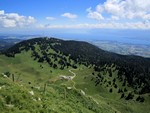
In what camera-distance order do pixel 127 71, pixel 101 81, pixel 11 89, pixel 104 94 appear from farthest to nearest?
pixel 127 71 → pixel 101 81 → pixel 104 94 → pixel 11 89

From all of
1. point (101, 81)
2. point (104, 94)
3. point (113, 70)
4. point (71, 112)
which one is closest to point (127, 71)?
point (113, 70)

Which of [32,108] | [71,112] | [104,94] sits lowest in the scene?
[104,94]

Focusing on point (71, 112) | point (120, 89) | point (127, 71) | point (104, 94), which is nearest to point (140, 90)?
point (120, 89)

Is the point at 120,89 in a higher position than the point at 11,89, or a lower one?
lower

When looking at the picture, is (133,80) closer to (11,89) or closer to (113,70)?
(113,70)

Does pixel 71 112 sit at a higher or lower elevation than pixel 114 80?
higher

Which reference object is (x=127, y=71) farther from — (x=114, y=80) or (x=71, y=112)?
(x=71, y=112)

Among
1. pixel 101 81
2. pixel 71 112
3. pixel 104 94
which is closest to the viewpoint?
pixel 71 112

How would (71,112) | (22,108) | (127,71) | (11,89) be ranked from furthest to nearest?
(127,71)
(71,112)
(11,89)
(22,108)

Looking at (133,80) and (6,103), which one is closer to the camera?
(6,103)
